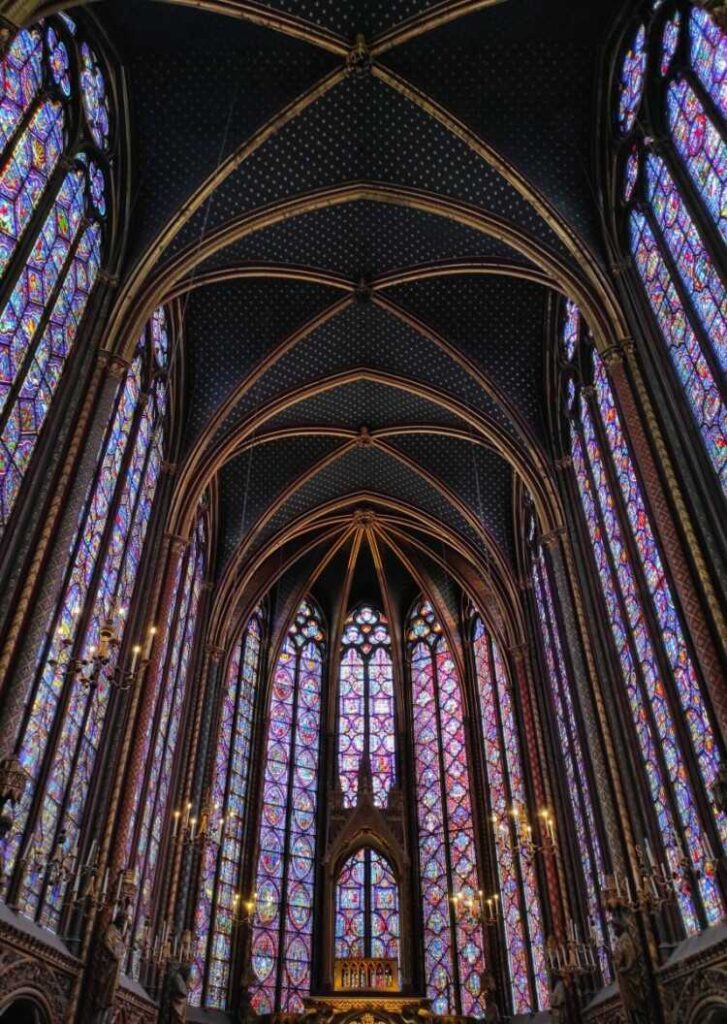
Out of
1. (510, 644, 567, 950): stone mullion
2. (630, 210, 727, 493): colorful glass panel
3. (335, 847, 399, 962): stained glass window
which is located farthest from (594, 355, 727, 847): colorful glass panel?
(335, 847, 399, 962): stained glass window

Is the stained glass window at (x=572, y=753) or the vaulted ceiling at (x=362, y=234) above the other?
the vaulted ceiling at (x=362, y=234)

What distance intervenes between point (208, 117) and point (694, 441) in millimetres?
10001

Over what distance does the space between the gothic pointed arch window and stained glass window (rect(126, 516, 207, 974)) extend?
8.20 meters

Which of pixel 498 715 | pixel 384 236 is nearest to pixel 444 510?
pixel 498 715

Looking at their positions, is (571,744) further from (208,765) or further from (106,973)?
(106,973)

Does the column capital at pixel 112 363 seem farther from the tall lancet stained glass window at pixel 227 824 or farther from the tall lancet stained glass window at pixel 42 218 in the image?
the tall lancet stained glass window at pixel 227 824

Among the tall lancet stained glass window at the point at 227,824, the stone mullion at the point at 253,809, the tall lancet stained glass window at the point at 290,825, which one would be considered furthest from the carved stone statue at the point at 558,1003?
the tall lancet stained glass window at the point at 227,824

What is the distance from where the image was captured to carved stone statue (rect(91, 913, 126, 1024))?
470 inches

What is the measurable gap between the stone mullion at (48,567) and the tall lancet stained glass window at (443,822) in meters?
13.2

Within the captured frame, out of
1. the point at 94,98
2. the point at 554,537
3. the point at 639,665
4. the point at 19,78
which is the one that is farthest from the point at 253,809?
the point at 19,78

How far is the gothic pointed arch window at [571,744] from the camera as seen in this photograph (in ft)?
49.4

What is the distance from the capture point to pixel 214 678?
21531mm

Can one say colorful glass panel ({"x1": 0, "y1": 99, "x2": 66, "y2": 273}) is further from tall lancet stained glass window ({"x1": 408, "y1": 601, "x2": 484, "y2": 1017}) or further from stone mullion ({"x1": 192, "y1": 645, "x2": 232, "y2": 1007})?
tall lancet stained glass window ({"x1": 408, "y1": 601, "x2": 484, "y2": 1017})

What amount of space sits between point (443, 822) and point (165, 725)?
9.05 metres
